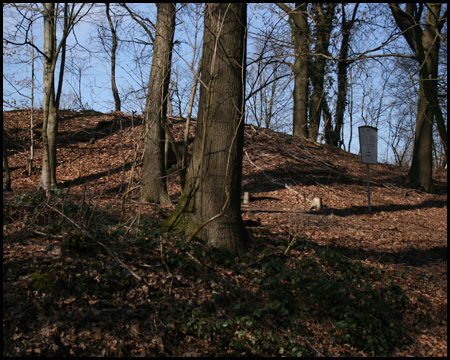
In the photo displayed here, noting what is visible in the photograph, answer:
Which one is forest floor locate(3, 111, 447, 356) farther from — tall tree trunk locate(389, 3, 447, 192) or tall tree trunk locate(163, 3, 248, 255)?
tall tree trunk locate(389, 3, 447, 192)

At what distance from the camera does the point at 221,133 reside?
19.1 ft

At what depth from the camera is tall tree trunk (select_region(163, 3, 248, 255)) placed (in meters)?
5.80

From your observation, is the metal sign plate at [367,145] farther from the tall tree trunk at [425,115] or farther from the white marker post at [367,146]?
the tall tree trunk at [425,115]

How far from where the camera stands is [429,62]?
14.6 metres

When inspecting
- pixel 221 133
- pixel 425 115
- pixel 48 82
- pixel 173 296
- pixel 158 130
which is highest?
pixel 425 115

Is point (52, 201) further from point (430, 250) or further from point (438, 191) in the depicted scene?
point (438, 191)

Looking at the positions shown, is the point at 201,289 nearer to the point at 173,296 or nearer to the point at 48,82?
the point at 173,296

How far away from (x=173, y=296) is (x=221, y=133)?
2471 mm

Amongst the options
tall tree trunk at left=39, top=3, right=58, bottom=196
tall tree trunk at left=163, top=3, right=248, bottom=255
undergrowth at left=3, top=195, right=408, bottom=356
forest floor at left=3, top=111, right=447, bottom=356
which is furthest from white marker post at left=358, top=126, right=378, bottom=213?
tall tree trunk at left=39, top=3, right=58, bottom=196

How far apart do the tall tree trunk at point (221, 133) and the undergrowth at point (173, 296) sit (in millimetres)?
378

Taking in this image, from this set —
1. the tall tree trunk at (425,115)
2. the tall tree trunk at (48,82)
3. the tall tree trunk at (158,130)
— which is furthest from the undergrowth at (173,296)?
the tall tree trunk at (425,115)

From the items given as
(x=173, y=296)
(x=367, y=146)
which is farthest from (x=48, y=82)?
(x=367, y=146)

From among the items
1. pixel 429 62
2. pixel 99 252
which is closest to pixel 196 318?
pixel 99 252

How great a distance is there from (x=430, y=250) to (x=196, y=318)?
5.73 meters
